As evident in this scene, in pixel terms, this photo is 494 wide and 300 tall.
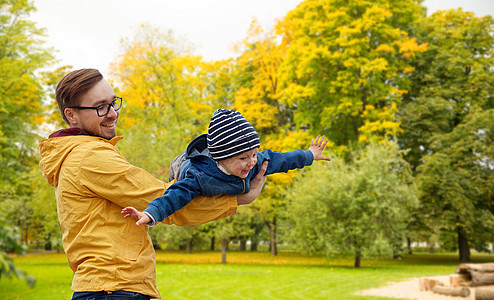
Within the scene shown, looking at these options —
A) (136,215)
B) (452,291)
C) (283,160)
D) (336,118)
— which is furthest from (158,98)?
(136,215)

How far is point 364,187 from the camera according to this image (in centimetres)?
2025

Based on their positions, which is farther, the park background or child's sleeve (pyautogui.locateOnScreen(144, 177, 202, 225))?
the park background

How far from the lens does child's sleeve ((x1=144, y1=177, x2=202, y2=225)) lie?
2.07 meters

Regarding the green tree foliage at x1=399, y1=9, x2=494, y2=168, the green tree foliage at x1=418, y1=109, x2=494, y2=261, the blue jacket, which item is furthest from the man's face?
the green tree foliage at x1=399, y1=9, x2=494, y2=168

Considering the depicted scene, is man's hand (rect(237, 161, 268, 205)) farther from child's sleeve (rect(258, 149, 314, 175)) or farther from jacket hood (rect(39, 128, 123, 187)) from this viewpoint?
jacket hood (rect(39, 128, 123, 187))

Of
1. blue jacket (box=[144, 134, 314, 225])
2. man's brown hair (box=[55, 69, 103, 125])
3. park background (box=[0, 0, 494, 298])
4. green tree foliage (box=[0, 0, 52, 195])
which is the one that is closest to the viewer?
blue jacket (box=[144, 134, 314, 225])

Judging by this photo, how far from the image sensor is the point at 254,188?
2.64 meters

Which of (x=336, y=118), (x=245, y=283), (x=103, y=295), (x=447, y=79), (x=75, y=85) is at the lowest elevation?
(x=245, y=283)

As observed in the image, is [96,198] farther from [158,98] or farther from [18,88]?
[158,98]

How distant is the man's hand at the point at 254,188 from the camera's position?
2.56 meters

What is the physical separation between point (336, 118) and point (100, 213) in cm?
2324

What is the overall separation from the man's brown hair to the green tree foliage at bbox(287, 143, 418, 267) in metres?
18.3

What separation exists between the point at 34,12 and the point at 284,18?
13.8 m

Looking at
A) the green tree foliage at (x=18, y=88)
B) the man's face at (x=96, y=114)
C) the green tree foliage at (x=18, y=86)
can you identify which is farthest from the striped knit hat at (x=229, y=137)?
the green tree foliage at (x=18, y=88)
